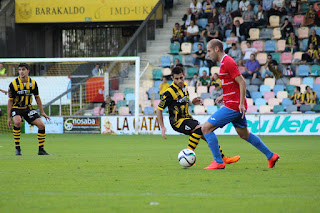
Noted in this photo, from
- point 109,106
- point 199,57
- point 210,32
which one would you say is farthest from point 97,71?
point 210,32

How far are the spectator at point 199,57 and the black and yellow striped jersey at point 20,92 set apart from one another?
47.3ft

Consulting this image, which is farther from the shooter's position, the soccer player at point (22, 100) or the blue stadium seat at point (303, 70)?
the blue stadium seat at point (303, 70)

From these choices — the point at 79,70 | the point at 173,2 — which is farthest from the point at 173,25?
the point at 79,70

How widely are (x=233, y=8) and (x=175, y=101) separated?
57.8 ft

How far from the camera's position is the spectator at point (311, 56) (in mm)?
23184

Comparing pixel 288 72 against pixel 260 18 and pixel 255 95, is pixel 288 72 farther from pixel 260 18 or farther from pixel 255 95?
pixel 260 18

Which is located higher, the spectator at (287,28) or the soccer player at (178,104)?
the spectator at (287,28)

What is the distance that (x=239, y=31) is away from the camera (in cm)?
2525

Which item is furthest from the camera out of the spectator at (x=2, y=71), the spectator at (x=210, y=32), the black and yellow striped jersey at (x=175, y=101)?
the spectator at (x=210, y=32)

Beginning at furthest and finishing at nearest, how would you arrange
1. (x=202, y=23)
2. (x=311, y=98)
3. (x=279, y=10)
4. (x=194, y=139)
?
1. (x=202, y=23)
2. (x=279, y=10)
3. (x=311, y=98)
4. (x=194, y=139)

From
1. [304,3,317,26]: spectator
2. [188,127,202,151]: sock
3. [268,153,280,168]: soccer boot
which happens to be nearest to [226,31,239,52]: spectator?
[304,3,317,26]: spectator

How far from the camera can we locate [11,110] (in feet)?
36.8

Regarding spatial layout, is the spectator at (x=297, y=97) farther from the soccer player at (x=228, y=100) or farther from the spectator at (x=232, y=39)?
the soccer player at (x=228, y=100)

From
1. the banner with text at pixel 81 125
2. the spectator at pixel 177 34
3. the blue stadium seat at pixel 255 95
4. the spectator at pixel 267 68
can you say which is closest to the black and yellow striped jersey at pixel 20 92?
the banner with text at pixel 81 125
